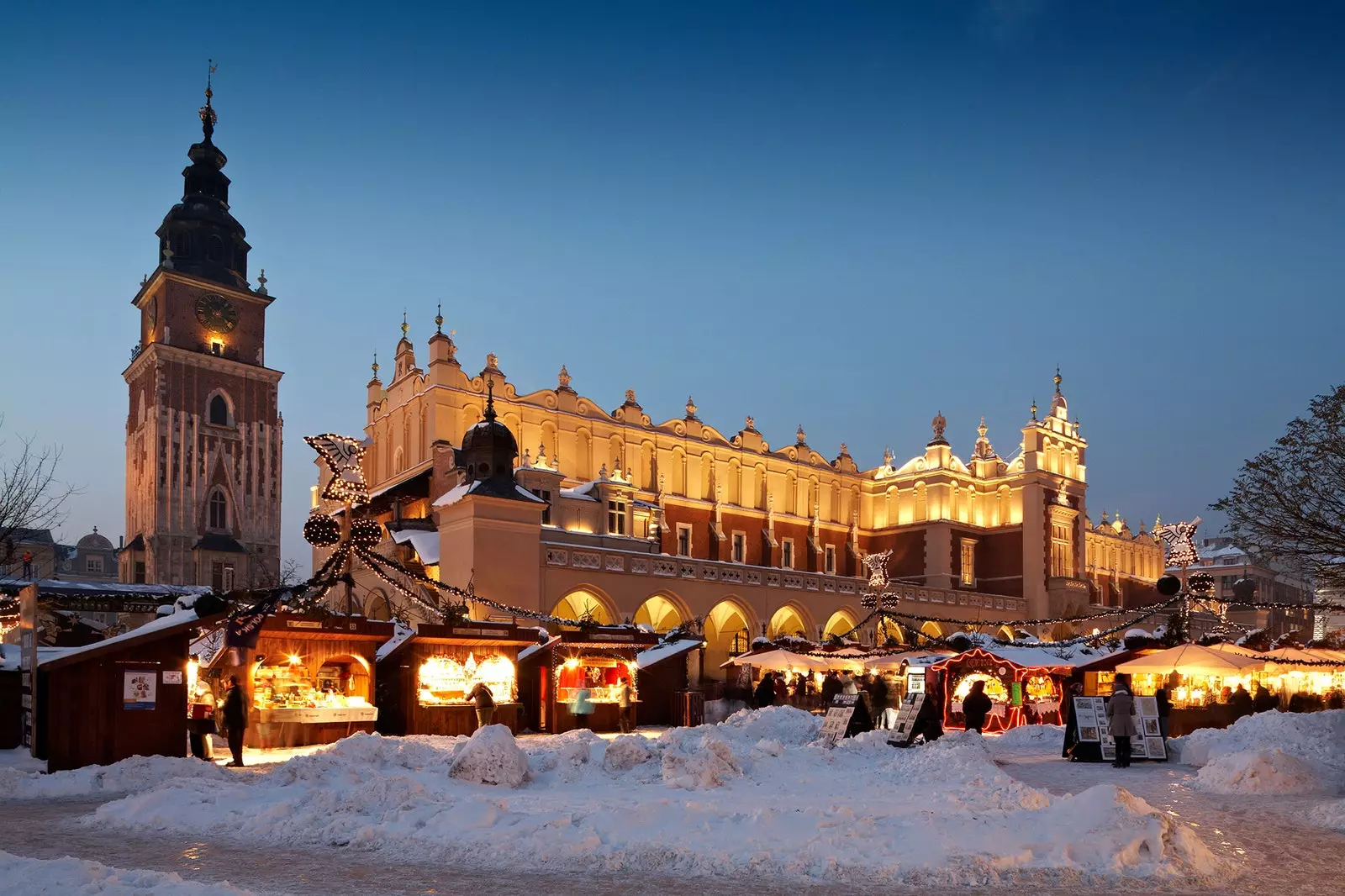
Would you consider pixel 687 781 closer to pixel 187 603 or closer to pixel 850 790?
pixel 850 790

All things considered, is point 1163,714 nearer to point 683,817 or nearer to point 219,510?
point 683,817

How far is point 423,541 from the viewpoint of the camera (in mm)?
39812

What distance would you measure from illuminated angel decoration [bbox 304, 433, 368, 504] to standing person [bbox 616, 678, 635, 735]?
7896mm

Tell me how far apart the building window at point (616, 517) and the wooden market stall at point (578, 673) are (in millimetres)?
20284

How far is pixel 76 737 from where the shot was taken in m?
15.5

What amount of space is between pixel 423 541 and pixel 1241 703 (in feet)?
84.8

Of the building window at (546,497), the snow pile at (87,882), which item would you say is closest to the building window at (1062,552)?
the building window at (546,497)

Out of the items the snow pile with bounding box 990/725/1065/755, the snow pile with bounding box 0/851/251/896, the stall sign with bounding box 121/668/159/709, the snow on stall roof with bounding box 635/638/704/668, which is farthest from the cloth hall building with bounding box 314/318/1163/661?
the snow pile with bounding box 0/851/251/896

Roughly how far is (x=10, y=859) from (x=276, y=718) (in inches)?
519

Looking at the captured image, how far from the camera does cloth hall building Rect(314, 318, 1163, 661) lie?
3759 cm

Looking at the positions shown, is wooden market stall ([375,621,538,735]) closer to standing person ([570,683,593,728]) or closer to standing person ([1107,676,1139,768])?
standing person ([570,683,593,728])

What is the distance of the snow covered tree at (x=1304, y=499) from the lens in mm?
14578

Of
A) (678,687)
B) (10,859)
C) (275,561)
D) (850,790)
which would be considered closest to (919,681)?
(678,687)

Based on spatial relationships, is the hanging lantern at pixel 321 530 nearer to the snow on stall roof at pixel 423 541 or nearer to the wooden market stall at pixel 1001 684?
the wooden market stall at pixel 1001 684
